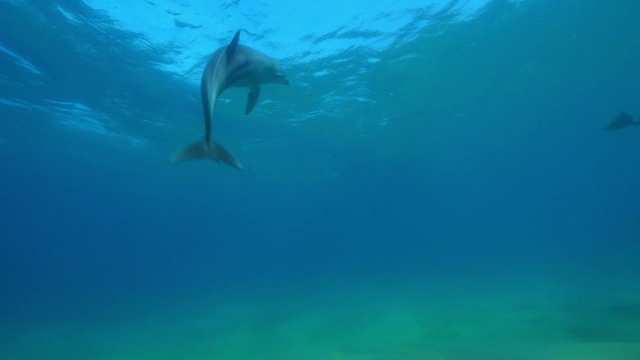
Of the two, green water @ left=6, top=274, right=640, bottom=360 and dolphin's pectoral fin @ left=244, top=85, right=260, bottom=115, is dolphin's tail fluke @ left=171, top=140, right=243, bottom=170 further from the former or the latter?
green water @ left=6, top=274, right=640, bottom=360

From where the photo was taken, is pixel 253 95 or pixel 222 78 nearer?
pixel 222 78

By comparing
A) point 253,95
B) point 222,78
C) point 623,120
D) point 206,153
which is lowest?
point 206,153

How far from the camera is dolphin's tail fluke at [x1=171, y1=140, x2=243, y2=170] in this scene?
543 cm

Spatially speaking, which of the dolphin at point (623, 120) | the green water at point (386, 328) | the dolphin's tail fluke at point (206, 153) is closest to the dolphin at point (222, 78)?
the dolphin's tail fluke at point (206, 153)

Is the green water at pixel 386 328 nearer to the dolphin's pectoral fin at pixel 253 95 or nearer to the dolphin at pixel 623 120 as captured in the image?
the dolphin at pixel 623 120

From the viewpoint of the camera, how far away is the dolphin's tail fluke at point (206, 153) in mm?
5430

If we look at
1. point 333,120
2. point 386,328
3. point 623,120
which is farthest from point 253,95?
point 333,120

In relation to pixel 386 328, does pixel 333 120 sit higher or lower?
higher

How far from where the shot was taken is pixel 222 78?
17.8 feet

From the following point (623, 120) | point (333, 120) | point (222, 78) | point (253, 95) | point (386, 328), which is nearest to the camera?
point (222, 78)

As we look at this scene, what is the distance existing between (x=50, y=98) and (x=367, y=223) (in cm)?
10199

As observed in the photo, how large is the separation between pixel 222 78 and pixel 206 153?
1011mm

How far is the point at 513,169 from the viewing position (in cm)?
6981

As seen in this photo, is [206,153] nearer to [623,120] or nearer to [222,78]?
[222,78]
